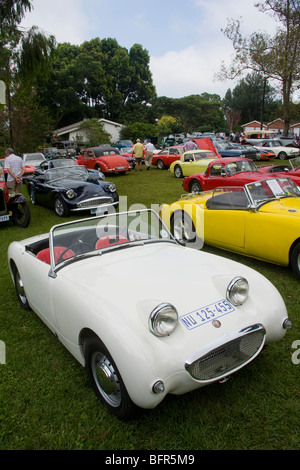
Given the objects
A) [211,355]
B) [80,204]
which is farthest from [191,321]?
[80,204]

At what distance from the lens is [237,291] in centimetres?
265

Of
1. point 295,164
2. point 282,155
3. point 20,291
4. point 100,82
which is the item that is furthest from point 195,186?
point 100,82

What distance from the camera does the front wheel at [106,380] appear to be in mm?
2256

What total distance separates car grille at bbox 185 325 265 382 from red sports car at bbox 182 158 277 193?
668cm

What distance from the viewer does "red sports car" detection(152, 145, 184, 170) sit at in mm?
18569

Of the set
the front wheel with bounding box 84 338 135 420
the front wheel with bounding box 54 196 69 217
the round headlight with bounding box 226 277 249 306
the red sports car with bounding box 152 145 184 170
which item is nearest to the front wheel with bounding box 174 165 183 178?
the red sports car with bounding box 152 145 184 170

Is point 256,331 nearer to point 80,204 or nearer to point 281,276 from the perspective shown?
point 281,276

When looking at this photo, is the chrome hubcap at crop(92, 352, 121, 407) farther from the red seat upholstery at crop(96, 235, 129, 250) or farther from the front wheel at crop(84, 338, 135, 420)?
the red seat upholstery at crop(96, 235, 129, 250)

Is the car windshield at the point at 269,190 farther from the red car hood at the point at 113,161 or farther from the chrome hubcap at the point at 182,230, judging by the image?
the red car hood at the point at 113,161

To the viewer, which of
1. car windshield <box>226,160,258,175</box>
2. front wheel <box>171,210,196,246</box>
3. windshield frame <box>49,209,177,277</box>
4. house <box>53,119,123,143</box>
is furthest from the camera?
house <box>53,119,123,143</box>

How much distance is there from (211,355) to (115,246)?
1.60 meters

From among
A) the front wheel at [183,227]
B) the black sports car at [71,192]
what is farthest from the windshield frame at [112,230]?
the black sports car at [71,192]

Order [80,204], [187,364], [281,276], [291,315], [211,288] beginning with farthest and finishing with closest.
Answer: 1. [80,204]
2. [281,276]
3. [291,315]
4. [211,288]
5. [187,364]

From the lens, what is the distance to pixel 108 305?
8.03 feet
